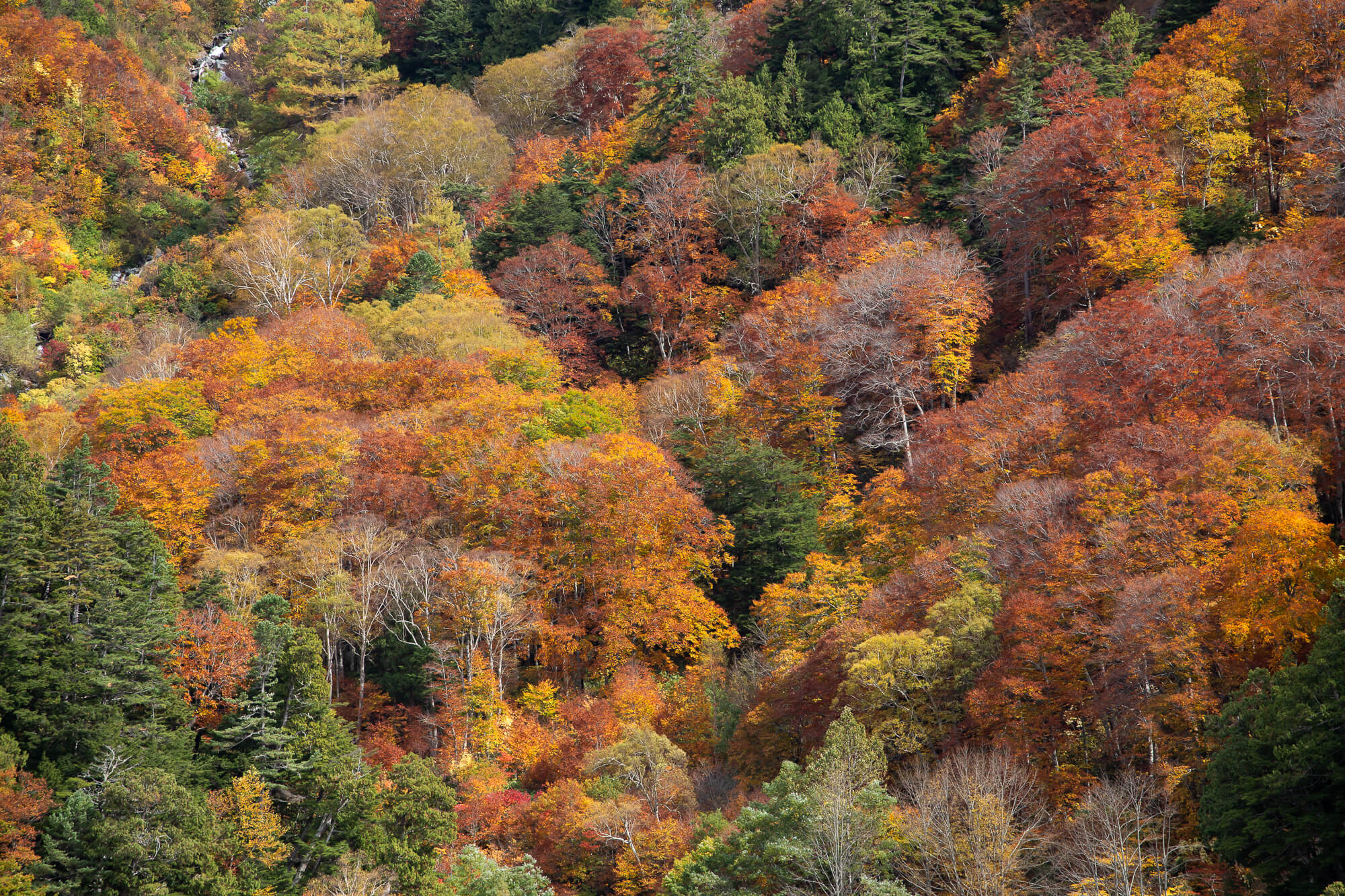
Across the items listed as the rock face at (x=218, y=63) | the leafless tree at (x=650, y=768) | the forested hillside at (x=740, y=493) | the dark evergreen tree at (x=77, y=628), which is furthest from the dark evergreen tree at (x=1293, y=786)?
the rock face at (x=218, y=63)

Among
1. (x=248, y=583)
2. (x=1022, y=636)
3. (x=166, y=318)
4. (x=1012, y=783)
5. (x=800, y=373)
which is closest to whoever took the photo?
(x=1012, y=783)

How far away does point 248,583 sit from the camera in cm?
4319

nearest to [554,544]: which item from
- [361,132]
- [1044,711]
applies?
[1044,711]

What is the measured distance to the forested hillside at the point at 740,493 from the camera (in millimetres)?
28344

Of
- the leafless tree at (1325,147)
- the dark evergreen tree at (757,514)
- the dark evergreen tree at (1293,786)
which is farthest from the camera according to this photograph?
the dark evergreen tree at (757,514)

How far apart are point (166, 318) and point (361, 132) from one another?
1629 centimetres

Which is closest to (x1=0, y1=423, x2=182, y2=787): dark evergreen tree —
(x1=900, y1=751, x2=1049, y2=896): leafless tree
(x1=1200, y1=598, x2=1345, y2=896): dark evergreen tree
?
(x1=900, y1=751, x2=1049, y2=896): leafless tree

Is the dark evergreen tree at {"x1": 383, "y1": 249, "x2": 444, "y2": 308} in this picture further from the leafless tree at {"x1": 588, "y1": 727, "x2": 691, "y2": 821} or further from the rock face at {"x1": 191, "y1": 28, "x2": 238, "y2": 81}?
the rock face at {"x1": 191, "y1": 28, "x2": 238, "y2": 81}

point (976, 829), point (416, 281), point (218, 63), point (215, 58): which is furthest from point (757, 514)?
point (215, 58)

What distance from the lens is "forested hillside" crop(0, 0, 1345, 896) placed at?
93.0 ft

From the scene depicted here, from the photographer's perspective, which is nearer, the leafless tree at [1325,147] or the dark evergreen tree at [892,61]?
the leafless tree at [1325,147]

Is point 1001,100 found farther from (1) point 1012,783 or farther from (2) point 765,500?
(1) point 1012,783

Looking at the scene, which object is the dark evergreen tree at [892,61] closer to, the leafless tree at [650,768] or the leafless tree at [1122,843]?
the leafless tree at [650,768]

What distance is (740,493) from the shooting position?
45.9m
